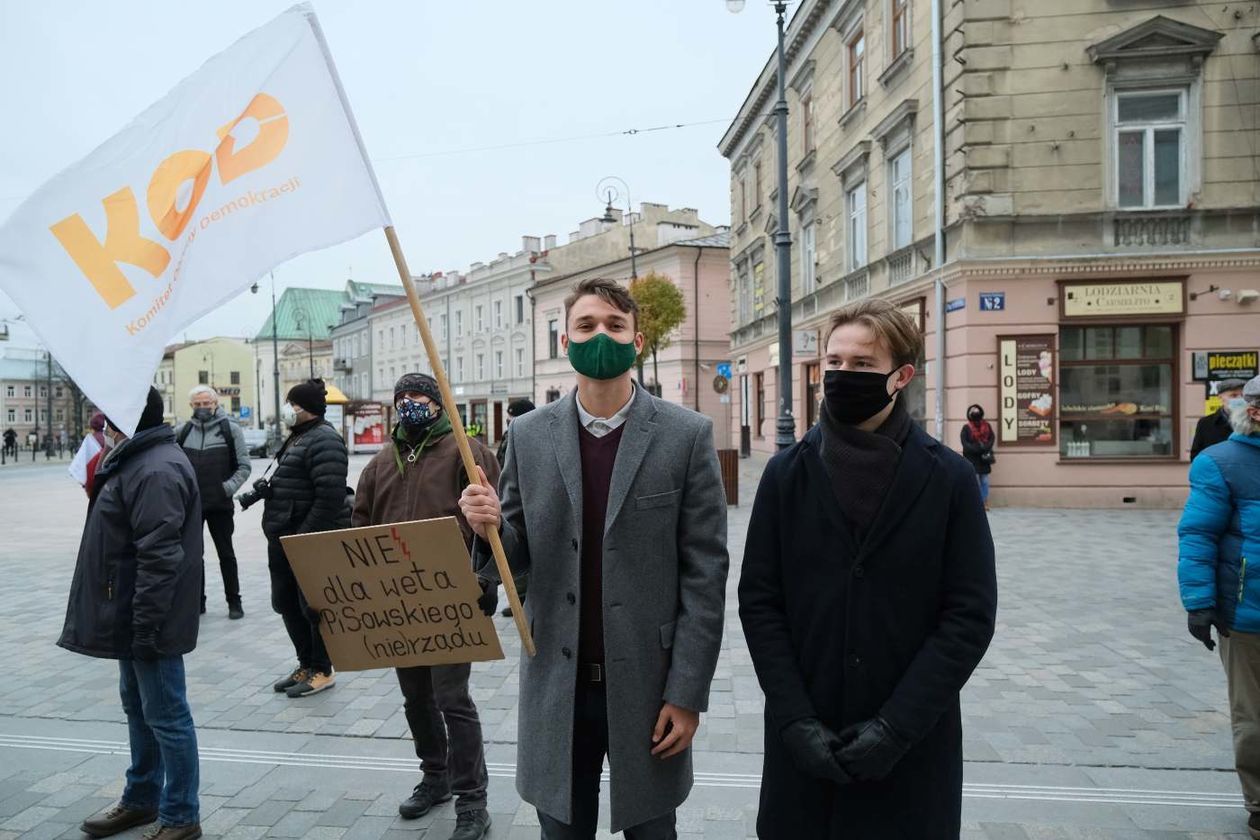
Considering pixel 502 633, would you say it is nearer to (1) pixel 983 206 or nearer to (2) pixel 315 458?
(2) pixel 315 458

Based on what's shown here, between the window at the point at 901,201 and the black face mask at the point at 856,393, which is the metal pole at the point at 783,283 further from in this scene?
the black face mask at the point at 856,393

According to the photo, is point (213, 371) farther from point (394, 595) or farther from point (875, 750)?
point (875, 750)

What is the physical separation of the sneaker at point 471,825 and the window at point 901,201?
52.5 ft

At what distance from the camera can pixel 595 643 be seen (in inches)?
102

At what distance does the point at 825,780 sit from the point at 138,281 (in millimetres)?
2497

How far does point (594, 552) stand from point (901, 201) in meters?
17.2

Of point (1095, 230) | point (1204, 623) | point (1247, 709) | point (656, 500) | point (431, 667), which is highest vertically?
point (1095, 230)

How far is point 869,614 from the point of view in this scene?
229 centimetres

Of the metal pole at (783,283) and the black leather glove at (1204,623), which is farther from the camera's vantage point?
the metal pole at (783,283)

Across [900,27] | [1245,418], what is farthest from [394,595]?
[900,27]

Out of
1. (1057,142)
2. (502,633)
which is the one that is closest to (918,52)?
(1057,142)

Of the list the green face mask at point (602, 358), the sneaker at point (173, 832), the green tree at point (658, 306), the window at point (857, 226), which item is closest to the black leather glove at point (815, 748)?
the green face mask at point (602, 358)

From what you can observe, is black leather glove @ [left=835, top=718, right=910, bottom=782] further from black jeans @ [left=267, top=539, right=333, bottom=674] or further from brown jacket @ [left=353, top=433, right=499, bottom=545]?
black jeans @ [left=267, top=539, right=333, bottom=674]

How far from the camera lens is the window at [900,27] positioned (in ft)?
55.8
